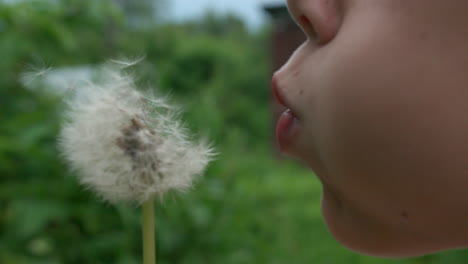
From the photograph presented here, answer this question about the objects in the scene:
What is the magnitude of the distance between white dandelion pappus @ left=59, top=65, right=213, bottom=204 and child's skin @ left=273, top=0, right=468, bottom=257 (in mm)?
85

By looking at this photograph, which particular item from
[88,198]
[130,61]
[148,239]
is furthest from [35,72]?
[88,198]

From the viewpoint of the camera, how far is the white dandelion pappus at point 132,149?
1.20 feet

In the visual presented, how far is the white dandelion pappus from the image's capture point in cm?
36

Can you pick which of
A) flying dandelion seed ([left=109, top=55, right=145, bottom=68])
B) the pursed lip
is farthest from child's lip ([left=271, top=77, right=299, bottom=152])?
flying dandelion seed ([left=109, top=55, right=145, bottom=68])

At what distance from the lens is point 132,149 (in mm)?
366

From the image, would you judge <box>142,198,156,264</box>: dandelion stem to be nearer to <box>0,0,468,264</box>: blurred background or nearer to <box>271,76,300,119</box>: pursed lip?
<box>271,76,300,119</box>: pursed lip

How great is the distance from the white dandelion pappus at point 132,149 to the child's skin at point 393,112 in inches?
3.3

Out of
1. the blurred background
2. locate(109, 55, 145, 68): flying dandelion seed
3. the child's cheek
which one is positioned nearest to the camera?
the child's cheek

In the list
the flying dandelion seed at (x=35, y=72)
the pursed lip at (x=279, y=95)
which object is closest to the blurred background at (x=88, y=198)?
the flying dandelion seed at (x=35, y=72)

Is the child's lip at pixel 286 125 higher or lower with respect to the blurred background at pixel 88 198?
higher

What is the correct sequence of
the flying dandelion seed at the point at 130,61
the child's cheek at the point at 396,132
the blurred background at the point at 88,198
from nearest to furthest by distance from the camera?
the child's cheek at the point at 396,132, the flying dandelion seed at the point at 130,61, the blurred background at the point at 88,198

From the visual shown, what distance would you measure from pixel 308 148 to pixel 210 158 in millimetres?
84

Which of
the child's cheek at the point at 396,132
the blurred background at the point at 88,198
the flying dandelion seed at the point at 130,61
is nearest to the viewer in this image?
the child's cheek at the point at 396,132

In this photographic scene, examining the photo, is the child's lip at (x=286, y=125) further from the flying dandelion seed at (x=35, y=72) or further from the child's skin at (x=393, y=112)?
the flying dandelion seed at (x=35, y=72)
